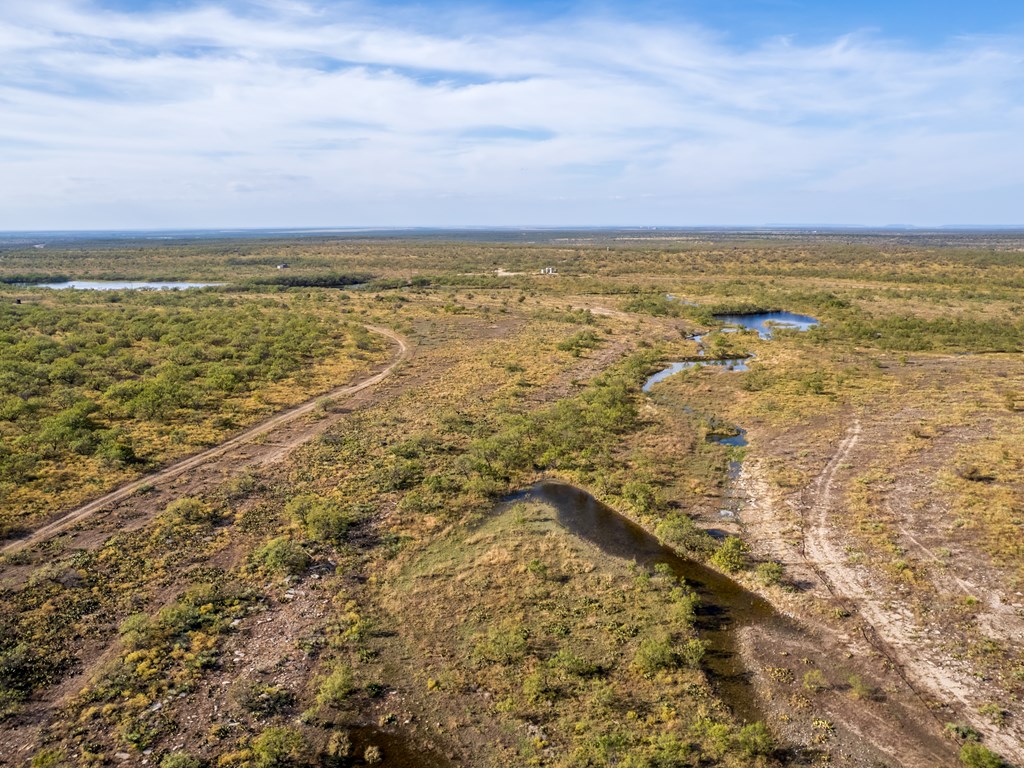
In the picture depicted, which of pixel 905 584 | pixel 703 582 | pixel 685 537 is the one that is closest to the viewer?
pixel 905 584

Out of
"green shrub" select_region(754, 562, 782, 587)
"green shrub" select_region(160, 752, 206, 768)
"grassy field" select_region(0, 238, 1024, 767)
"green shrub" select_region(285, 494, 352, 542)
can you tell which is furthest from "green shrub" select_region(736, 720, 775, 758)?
"green shrub" select_region(285, 494, 352, 542)

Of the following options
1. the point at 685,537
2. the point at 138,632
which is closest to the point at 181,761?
the point at 138,632

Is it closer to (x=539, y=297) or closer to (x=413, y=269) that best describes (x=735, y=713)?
(x=539, y=297)

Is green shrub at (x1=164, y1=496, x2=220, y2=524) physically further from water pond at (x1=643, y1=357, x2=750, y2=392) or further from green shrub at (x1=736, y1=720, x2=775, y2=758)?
water pond at (x1=643, y1=357, x2=750, y2=392)

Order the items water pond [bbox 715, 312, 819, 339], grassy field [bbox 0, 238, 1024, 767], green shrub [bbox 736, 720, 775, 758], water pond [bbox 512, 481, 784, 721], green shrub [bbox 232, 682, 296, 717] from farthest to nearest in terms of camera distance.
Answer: water pond [bbox 715, 312, 819, 339]
water pond [bbox 512, 481, 784, 721]
green shrub [bbox 232, 682, 296, 717]
grassy field [bbox 0, 238, 1024, 767]
green shrub [bbox 736, 720, 775, 758]

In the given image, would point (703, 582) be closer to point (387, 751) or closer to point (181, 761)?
point (387, 751)

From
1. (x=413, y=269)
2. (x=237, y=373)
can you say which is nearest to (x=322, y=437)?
(x=237, y=373)

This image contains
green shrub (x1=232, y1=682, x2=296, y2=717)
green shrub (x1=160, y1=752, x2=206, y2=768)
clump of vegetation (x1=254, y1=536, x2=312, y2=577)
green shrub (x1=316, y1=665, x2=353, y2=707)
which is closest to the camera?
green shrub (x1=160, y1=752, x2=206, y2=768)

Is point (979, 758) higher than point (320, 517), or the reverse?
point (320, 517)
